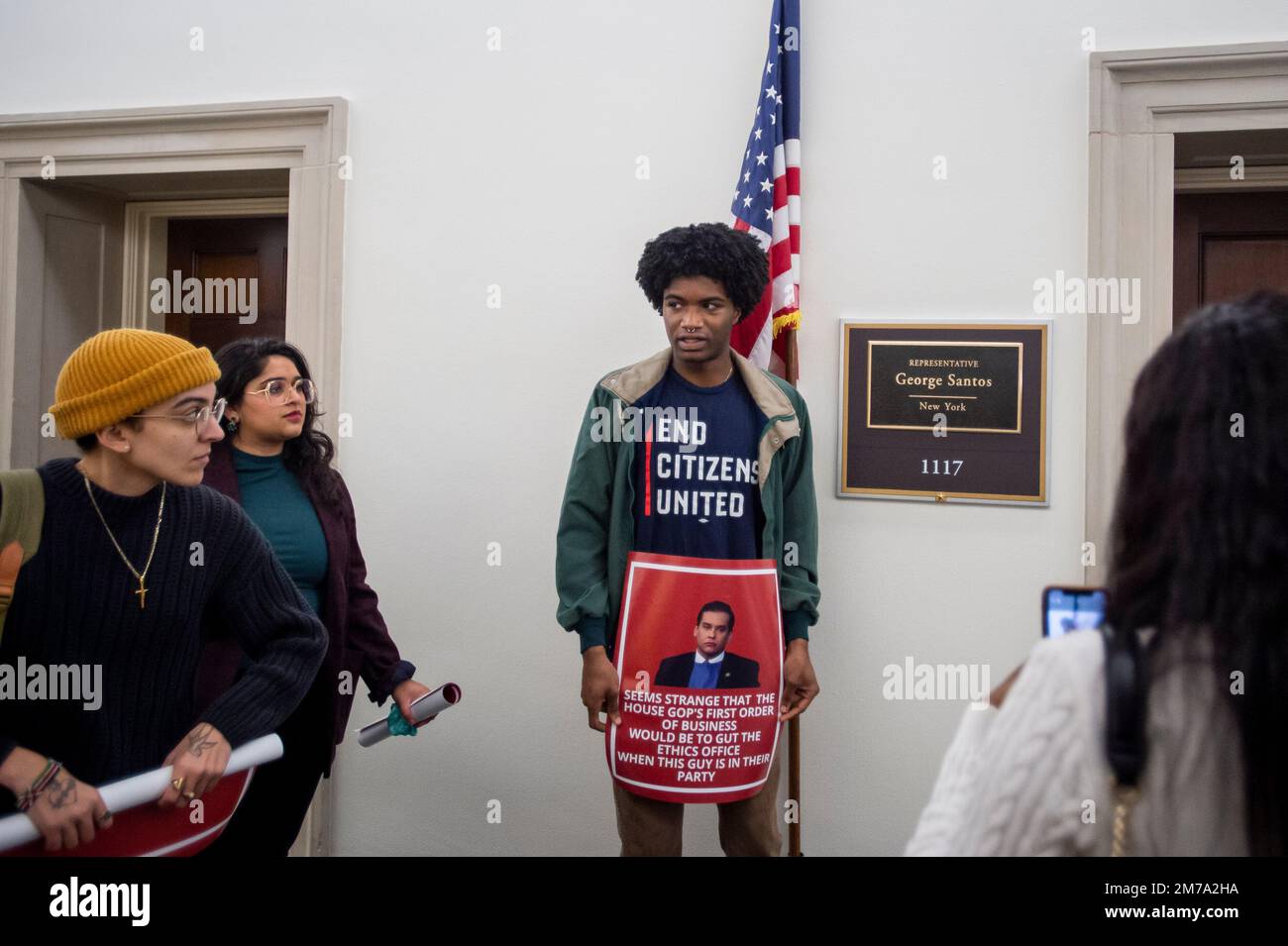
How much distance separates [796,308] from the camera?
252cm

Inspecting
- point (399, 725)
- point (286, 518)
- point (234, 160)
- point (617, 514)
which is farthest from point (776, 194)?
point (234, 160)

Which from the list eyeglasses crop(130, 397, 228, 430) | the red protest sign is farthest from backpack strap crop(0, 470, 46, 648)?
the red protest sign

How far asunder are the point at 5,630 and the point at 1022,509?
7.43 feet

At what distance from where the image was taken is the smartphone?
5.30ft

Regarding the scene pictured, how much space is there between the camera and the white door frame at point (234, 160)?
2939mm

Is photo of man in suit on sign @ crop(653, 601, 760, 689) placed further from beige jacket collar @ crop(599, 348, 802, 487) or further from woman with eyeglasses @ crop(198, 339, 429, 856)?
woman with eyeglasses @ crop(198, 339, 429, 856)

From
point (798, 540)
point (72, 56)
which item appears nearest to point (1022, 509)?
point (798, 540)

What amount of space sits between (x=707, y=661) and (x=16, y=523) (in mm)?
1280

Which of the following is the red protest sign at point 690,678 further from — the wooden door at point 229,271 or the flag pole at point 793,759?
the wooden door at point 229,271

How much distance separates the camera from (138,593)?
1.52m
